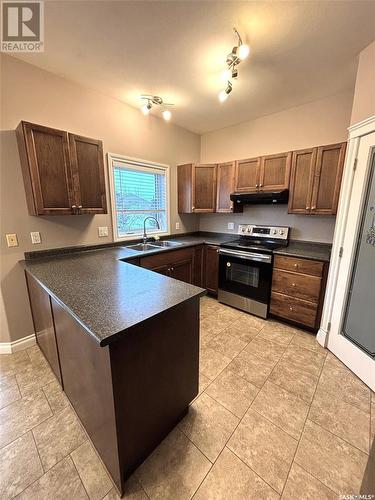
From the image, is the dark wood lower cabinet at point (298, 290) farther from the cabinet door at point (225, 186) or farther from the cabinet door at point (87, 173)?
the cabinet door at point (87, 173)

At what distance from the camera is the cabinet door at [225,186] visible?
3.18 m

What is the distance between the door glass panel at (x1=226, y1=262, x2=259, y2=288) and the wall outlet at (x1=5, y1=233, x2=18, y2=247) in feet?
8.19

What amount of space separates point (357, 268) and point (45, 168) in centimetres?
297

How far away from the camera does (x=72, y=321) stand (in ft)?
3.74

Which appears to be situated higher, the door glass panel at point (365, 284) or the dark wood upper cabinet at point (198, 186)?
the dark wood upper cabinet at point (198, 186)

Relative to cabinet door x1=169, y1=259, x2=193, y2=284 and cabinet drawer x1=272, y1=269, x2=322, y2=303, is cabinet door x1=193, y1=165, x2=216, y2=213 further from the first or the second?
cabinet drawer x1=272, y1=269, x2=322, y2=303

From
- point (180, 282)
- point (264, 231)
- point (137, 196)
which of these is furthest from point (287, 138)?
point (180, 282)

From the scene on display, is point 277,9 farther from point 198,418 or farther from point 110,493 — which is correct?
point 110,493

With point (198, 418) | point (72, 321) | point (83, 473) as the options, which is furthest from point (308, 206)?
point (83, 473)

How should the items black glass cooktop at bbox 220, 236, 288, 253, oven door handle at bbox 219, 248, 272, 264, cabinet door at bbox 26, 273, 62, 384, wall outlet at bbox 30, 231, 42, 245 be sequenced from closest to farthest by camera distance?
cabinet door at bbox 26, 273, 62, 384
wall outlet at bbox 30, 231, 42, 245
oven door handle at bbox 219, 248, 272, 264
black glass cooktop at bbox 220, 236, 288, 253

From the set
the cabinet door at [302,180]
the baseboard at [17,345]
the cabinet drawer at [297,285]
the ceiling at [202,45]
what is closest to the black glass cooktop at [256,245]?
the cabinet drawer at [297,285]

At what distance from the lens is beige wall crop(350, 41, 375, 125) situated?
1.68 meters

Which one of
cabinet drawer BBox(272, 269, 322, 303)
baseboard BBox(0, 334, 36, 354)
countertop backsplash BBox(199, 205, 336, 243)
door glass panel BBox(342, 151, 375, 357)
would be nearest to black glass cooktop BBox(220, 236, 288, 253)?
countertop backsplash BBox(199, 205, 336, 243)

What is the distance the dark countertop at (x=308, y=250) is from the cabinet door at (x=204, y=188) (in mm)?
1337
